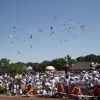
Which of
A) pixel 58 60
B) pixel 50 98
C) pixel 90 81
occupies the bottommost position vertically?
pixel 50 98

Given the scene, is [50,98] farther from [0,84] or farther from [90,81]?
[0,84]

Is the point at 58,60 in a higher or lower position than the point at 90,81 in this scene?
higher

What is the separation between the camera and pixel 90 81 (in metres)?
16.8

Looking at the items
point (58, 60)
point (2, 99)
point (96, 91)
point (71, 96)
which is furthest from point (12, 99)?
point (58, 60)

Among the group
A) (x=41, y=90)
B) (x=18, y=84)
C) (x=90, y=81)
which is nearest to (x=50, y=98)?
(x=41, y=90)

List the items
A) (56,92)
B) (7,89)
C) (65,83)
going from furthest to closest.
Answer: (7,89) < (65,83) < (56,92)

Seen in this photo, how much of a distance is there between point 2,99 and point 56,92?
3909 millimetres

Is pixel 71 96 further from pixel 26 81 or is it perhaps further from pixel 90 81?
pixel 26 81

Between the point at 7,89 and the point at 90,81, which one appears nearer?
the point at 90,81

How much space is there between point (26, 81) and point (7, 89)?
188cm

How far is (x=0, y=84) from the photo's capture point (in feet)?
70.8

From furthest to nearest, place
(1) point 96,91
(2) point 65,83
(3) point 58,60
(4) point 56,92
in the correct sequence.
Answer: (3) point 58,60
(2) point 65,83
(4) point 56,92
(1) point 96,91

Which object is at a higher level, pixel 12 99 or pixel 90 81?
pixel 90 81

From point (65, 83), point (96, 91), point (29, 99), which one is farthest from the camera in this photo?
point (65, 83)
